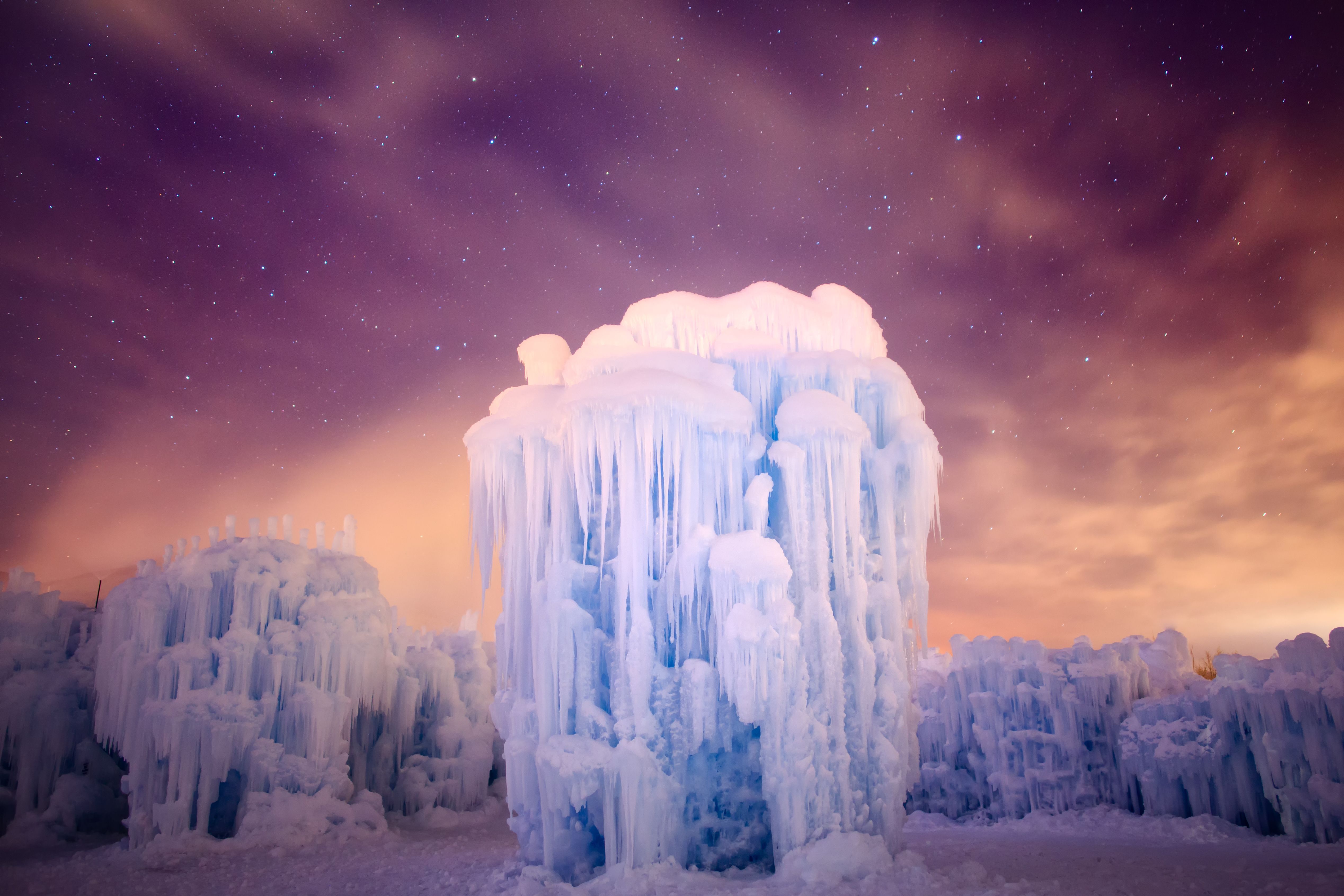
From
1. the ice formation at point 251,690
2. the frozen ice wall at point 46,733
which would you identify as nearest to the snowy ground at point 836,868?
the ice formation at point 251,690

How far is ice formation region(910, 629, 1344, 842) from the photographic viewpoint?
56.1ft

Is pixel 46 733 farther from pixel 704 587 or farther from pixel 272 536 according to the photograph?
pixel 704 587

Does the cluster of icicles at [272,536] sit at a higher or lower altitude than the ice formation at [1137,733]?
higher

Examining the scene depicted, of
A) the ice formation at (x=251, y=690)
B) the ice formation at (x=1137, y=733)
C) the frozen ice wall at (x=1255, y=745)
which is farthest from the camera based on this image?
the ice formation at (x=251, y=690)

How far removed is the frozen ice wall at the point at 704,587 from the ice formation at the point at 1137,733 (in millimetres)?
8853

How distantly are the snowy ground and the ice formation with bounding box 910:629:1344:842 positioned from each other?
3.15ft

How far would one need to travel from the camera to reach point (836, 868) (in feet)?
39.0

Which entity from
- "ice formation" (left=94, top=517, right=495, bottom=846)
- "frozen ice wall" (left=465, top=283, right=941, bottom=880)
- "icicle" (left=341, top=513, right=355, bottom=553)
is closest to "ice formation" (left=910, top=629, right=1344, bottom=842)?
"frozen ice wall" (left=465, top=283, right=941, bottom=880)

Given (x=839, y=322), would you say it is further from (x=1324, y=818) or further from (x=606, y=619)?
(x=1324, y=818)

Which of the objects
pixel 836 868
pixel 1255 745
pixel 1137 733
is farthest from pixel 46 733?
pixel 1255 745

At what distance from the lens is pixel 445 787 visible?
2488cm

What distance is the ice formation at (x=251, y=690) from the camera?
18.7 meters

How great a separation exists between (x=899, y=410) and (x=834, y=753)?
23.6ft

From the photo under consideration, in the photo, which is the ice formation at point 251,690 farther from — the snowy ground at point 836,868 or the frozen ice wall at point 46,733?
the frozen ice wall at point 46,733
